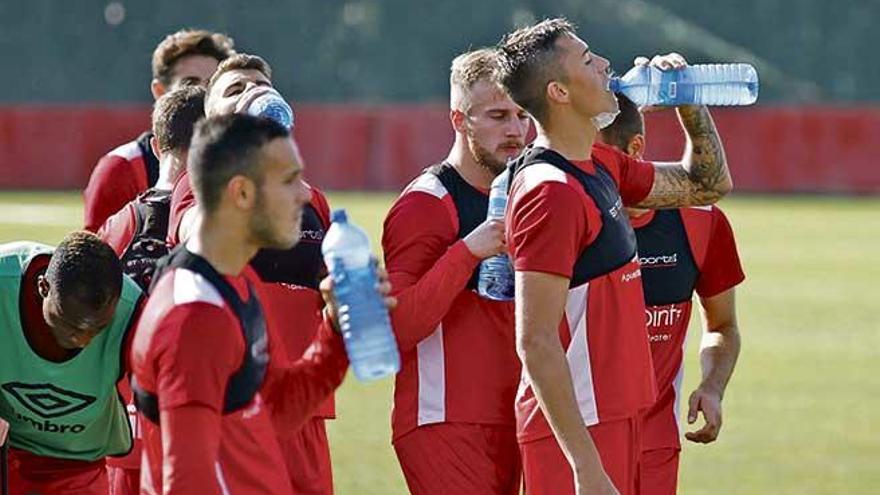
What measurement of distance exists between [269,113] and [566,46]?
1.08m

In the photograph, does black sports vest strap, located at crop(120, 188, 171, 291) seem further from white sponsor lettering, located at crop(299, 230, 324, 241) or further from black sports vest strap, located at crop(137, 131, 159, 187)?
black sports vest strap, located at crop(137, 131, 159, 187)

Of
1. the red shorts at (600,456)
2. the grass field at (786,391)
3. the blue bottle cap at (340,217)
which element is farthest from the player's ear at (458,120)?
the grass field at (786,391)

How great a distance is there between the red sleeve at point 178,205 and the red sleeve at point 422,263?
0.71m

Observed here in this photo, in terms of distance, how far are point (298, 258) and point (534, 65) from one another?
1.28 metres

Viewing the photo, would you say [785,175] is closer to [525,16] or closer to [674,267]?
[525,16]

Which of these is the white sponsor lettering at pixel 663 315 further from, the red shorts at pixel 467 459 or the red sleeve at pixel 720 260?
the red shorts at pixel 467 459

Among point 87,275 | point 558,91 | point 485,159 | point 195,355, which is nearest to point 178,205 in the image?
point 87,275

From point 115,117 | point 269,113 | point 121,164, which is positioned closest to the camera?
point 269,113

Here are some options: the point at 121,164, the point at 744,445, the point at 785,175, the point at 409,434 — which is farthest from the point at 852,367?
the point at 785,175

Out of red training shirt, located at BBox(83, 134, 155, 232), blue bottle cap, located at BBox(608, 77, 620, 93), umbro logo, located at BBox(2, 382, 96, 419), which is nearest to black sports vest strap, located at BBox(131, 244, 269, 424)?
umbro logo, located at BBox(2, 382, 96, 419)

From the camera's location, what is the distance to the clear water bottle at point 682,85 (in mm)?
6453

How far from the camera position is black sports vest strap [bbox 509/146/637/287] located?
598cm

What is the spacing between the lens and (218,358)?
481 centimetres

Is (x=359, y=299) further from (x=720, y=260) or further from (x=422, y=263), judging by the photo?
(x=720, y=260)
